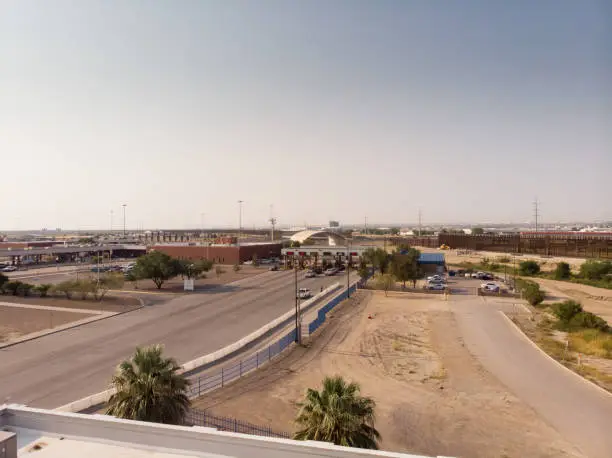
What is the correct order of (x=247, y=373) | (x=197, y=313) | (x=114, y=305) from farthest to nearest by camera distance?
(x=114, y=305) → (x=197, y=313) → (x=247, y=373)

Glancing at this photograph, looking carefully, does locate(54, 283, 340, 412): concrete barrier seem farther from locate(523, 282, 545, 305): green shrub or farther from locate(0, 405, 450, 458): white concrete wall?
locate(523, 282, 545, 305): green shrub

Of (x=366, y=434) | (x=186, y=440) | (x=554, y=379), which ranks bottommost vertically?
(x=554, y=379)

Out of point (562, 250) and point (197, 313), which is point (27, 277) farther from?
point (562, 250)

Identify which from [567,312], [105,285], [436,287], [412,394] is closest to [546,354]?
[567,312]

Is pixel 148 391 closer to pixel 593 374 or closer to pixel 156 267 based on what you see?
pixel 593 374

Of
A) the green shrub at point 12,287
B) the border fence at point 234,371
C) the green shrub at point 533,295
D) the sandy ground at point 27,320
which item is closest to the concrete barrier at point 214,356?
the border fence at point 234,371

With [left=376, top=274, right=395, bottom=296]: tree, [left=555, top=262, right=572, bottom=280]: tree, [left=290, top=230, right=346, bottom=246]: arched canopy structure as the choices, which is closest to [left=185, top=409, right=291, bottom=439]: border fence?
[left=376, top=274, right=395, bottom=296]: tree

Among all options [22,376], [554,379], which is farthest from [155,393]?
[554,379]
